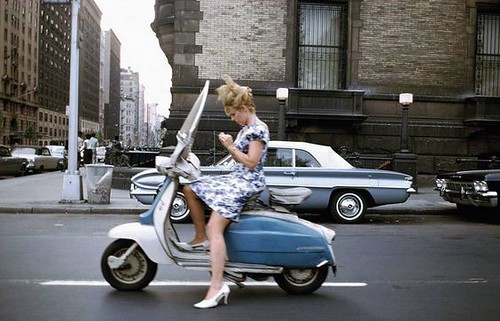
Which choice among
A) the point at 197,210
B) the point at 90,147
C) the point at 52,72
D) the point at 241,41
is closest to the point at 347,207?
the point at 197,210

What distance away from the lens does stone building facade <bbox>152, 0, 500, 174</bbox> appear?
61.4 feet

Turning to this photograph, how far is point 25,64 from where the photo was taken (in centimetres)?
11575

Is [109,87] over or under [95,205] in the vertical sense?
over

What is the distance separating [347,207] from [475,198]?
2555 mm

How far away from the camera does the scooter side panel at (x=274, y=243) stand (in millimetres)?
5113

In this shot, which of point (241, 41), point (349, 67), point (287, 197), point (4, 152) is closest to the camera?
point (287, 197)

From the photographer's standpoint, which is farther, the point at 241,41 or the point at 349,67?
the point at 349,67

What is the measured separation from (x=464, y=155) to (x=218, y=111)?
844 centimetres

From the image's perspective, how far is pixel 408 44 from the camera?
19422 mm

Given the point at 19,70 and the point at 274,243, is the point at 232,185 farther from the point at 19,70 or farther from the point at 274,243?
the point at 19,70

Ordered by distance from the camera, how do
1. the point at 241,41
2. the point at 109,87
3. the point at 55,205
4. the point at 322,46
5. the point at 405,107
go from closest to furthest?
the point at 55,205
the point at 405,107
the point at 241,41
the point at 322,46
the point at 109,87

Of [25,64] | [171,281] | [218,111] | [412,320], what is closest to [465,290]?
[412,320]

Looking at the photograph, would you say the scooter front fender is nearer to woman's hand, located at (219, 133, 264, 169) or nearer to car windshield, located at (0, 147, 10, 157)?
woman's hand, located at (219, 133, 264, 169)

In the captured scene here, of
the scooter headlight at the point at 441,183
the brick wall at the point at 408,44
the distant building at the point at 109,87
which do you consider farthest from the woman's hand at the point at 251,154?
the distant building at the point at 109,87
